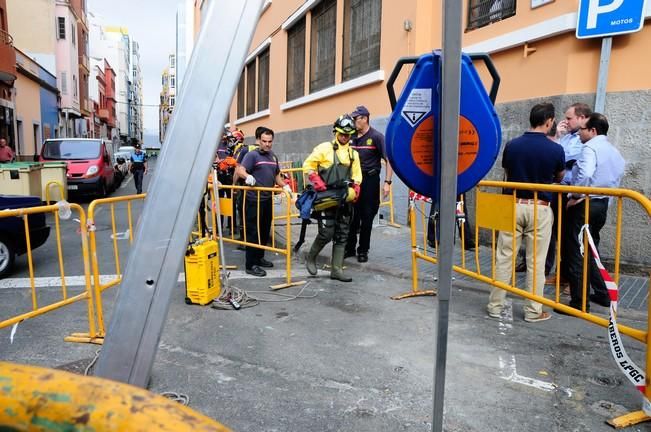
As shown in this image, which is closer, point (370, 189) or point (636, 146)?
point (636, 146)

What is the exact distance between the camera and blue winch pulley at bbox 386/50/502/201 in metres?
2.13

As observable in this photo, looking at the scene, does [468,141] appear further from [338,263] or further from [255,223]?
[255,223]

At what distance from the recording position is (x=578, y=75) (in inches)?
249

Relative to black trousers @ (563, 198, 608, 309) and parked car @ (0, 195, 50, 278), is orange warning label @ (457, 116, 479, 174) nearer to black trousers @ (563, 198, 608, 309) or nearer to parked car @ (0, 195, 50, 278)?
black trousers @ (563, 198, 608, 309)

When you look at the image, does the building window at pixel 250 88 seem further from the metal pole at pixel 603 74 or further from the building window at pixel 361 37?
the metal pole at pixel 603 74

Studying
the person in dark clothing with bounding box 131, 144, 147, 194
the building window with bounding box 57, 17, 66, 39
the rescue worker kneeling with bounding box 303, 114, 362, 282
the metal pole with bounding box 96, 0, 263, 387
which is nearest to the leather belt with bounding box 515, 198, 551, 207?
the rescue worker kneeling with bounding box 303, 114, 362, 282

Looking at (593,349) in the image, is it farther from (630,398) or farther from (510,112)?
(510,112)

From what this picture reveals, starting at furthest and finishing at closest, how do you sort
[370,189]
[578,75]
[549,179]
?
[370,189] < [578,75] < [549,179]

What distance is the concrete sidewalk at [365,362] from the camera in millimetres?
3109

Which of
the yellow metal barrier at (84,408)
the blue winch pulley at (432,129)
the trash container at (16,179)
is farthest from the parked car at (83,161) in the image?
the yellow metal barrier at (84,408)

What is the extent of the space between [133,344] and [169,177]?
1.56 feet

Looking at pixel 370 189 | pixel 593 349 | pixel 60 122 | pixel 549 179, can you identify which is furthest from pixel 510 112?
pixel 60 122

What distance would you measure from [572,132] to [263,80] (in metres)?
16.6

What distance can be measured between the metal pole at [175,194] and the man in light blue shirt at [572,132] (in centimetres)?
477
